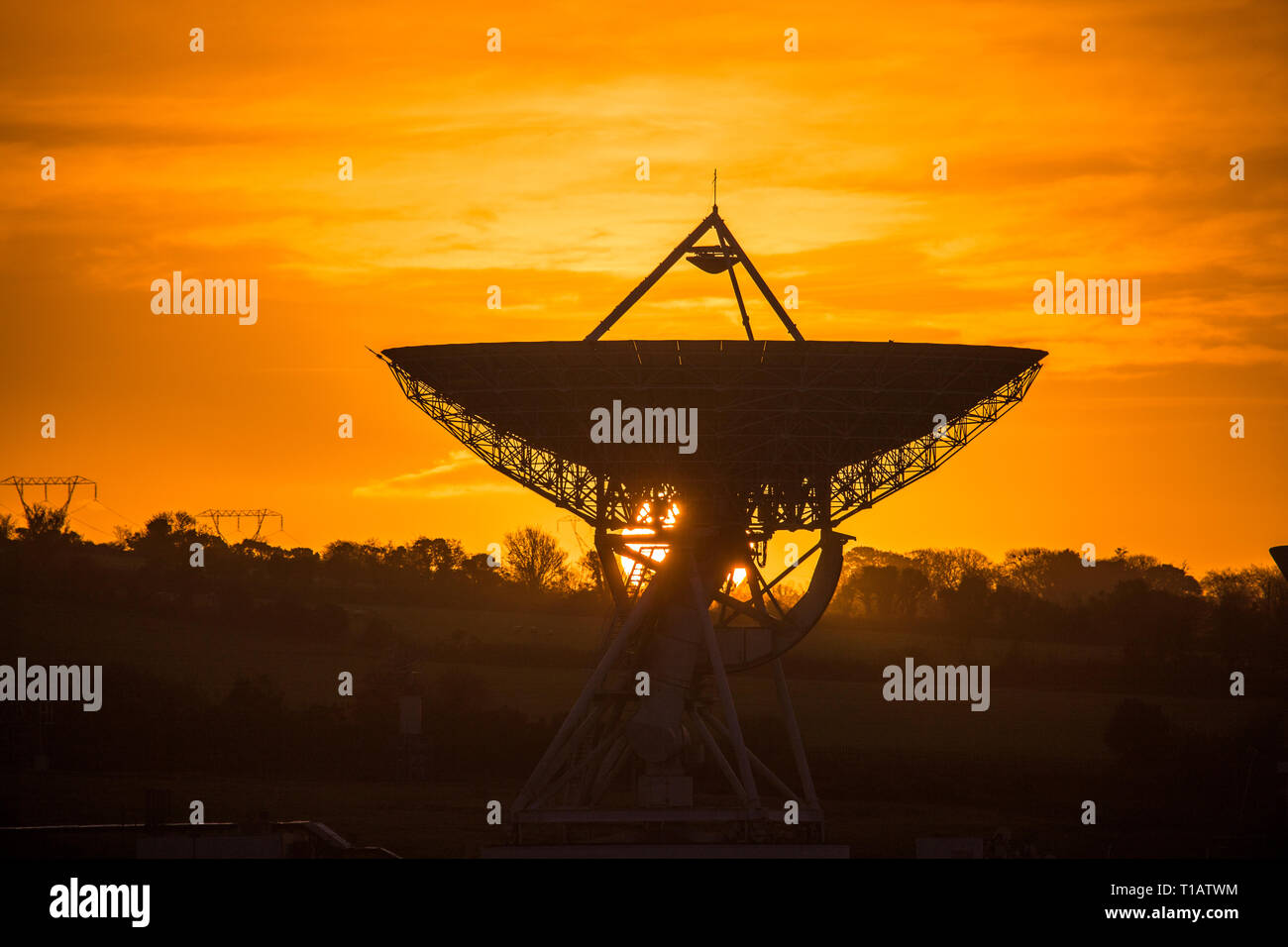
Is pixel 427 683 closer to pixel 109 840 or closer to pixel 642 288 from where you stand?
pixel 109 840

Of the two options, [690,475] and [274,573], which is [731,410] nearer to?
[690,475]

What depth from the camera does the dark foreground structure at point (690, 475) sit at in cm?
4881

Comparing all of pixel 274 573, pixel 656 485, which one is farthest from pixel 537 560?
pixel 656 485

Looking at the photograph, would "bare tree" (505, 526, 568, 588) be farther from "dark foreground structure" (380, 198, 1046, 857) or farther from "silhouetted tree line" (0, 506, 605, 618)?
"dark foreground structure" (380, 198, 1046, 857)

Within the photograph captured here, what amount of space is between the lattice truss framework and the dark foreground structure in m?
0.05

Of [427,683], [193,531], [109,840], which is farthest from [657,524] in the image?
[193,531]

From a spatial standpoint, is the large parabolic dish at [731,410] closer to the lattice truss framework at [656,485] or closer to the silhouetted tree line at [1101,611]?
the lattice truss framework at [656,485]

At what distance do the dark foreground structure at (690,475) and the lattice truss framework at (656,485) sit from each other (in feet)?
0.15

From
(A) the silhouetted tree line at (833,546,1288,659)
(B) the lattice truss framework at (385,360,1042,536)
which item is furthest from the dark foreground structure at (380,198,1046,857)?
(A) the silhouetted tree line at (833,546,1288,659)

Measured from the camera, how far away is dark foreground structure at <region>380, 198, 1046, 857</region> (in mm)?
48812

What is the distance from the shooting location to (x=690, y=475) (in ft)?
168

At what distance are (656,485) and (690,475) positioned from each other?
0.87m

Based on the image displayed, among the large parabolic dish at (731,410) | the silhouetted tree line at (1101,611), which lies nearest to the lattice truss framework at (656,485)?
the large parabolic dish at (731,410)
